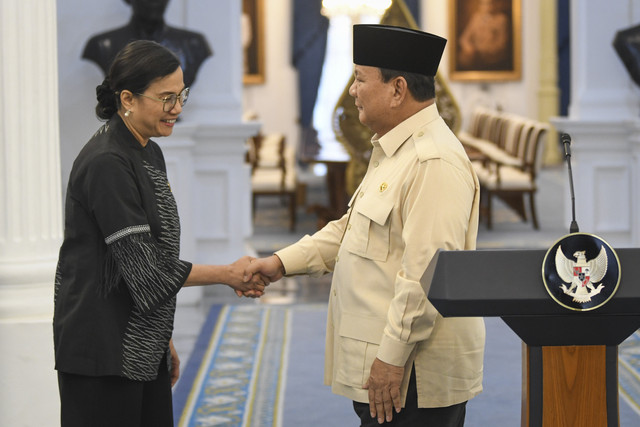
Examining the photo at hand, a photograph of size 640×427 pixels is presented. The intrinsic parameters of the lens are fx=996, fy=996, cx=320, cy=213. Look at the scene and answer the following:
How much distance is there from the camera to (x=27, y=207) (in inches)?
149

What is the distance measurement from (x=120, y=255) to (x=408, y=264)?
72 centimetres

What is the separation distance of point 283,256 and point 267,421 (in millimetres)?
1706

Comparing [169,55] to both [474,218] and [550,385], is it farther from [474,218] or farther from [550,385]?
[550,385]

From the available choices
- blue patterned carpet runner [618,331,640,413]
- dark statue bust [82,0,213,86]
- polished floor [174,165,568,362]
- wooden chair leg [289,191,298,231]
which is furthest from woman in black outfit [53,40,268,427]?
wooden chair leg [289,191,298,231]

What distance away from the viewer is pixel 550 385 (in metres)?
2.38

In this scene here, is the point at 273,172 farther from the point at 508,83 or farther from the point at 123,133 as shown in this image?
the point at 123,133

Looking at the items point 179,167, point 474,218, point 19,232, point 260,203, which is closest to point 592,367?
point 474,218

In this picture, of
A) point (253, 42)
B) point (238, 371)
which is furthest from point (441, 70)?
point (238, 371)

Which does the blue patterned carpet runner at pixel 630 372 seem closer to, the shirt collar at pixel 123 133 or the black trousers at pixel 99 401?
the black trousers at pixel 99 401

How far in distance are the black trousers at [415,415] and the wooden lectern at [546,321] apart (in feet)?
0.88

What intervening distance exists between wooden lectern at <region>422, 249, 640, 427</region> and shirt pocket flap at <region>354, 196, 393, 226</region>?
27cm

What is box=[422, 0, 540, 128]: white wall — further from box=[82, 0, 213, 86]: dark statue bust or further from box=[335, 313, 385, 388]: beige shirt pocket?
box=[335, 313, 385, 388]: beige shirt pocket

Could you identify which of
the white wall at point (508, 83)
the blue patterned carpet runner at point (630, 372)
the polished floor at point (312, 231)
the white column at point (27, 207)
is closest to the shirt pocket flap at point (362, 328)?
the polished floor at point (312, 231)

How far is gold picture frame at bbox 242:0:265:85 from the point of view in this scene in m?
16.7
